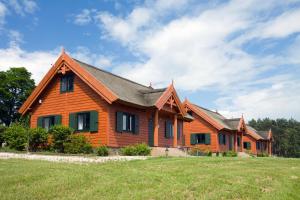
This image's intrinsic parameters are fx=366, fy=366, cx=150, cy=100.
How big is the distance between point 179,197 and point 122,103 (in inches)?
603

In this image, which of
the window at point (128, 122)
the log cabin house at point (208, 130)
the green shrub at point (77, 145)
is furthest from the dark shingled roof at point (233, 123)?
the green shrub at point (77, 145)

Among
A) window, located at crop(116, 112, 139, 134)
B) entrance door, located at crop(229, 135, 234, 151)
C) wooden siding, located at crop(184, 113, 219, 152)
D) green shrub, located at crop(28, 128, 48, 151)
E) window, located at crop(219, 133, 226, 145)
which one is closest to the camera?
window, located at crop(116, 112, 139, 134)

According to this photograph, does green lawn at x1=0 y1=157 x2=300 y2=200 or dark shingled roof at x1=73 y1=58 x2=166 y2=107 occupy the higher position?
dark shingled roof at x1=73 y1=58 x2=166 y2=107

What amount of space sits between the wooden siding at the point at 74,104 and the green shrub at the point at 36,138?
1932 millimetres

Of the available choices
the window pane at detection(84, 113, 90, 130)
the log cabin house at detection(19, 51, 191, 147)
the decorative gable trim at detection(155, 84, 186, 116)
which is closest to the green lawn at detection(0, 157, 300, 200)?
the log cabin house at detection(19, 51, 191, 147)

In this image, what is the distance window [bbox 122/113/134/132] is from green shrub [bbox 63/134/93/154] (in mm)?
3072

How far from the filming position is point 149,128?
2898cm

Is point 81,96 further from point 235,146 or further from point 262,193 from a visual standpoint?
point 235,146

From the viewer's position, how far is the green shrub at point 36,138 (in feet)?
82.7

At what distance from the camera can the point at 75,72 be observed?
2586 cm

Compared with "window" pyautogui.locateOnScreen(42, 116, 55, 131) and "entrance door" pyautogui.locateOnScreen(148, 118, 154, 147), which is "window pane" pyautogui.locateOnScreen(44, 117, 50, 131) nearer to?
"window" pyautogui.locateOnScreen(42, 116, 55, 131)

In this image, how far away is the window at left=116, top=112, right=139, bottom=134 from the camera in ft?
81.4

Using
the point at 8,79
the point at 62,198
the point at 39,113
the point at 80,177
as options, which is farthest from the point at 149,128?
the point at 8,79

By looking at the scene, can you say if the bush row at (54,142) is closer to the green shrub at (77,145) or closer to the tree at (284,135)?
the green shrub at (77,145)
